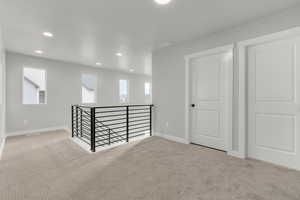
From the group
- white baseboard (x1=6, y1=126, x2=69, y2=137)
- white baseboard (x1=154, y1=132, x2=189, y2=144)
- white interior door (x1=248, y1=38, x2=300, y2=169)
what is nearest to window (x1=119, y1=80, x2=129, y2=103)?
white baseboard (x1=6, y1=126, x2=69, y2=137)

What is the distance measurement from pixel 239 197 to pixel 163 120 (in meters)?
2.51

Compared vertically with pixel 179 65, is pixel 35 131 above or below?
below

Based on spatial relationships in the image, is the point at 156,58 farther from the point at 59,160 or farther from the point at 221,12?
the point at 59,160

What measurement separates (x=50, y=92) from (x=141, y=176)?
15.2 feet

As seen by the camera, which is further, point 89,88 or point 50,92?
point 89,88

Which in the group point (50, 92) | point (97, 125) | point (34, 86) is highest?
point (34, 86)

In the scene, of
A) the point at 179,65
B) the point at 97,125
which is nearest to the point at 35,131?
the point at 97,125

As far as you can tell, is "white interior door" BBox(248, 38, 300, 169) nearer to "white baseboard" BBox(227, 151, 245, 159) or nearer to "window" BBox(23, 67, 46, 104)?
"white baseboard" BBox(227, 151, 245, 159)

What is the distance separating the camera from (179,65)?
362 cm

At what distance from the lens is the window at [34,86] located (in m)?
4.62

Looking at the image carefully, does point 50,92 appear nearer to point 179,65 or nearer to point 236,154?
point 179,65

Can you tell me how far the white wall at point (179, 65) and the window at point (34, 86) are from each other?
380 centimetres

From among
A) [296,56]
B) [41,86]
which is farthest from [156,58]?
[41,86]

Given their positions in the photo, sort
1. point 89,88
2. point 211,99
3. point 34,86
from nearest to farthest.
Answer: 1. point 211,99
2. point 34,86
3. point 89,88
